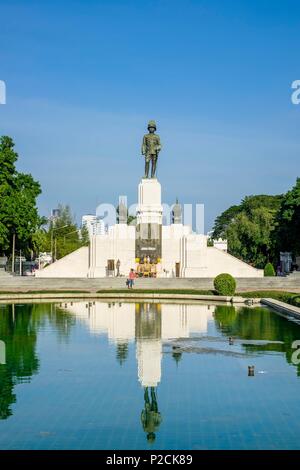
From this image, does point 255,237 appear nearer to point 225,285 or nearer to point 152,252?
point 152,252

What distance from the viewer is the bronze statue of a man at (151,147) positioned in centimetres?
4306

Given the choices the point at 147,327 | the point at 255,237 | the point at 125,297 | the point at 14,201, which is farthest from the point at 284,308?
the point at 255,237

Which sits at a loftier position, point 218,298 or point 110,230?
point 110,230

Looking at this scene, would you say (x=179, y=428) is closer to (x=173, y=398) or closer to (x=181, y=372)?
(x=173, y=398)

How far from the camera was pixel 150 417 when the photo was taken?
31.9ft

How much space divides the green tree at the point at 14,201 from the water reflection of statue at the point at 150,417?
3351 cm

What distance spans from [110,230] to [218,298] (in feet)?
50.3

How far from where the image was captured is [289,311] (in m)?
23.6

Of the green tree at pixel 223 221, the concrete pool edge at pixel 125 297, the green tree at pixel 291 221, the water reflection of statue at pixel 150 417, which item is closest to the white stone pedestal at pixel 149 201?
the green tree at pixel 291 221

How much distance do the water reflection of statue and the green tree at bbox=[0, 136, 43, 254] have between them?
33.5m

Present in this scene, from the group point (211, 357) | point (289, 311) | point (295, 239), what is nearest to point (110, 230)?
point (295, 239)

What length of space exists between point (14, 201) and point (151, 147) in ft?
30.2

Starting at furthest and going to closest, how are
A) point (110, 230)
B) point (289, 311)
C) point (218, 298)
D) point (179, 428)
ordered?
1. point (110, 230)
2. point (218, 298)
3. point (289, 311)
4. point (179, 428)
